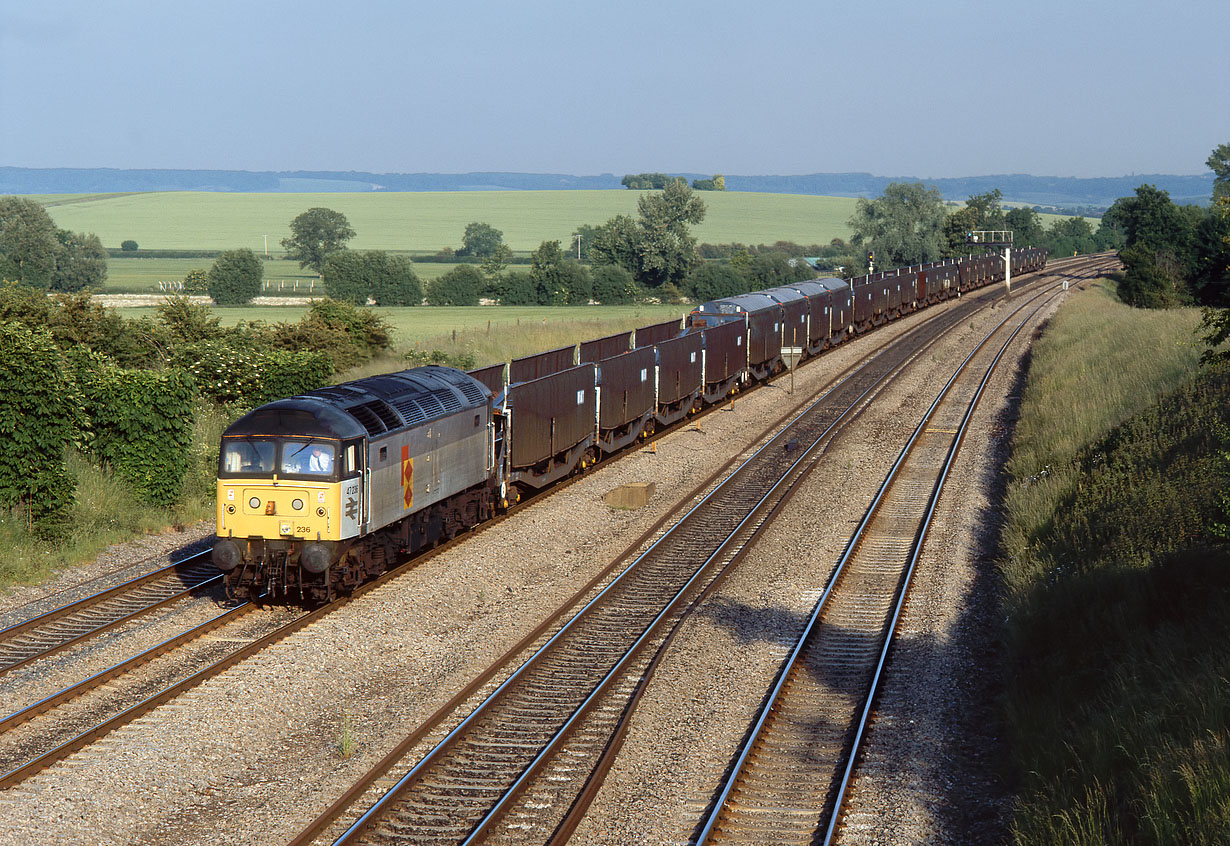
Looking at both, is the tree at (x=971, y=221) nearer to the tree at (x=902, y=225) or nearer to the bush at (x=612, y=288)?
the tree at (x=902, y=225)

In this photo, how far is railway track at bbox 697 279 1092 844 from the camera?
433 inches

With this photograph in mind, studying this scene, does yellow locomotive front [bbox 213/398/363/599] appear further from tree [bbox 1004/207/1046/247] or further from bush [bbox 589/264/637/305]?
tree [bbox 1004/207/1046/247]

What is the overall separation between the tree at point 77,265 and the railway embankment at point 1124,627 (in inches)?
3693

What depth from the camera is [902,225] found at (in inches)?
4783

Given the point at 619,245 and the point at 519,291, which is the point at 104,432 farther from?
the point at 619,245

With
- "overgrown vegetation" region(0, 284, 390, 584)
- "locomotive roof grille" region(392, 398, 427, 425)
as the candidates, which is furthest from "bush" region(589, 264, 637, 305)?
"locomotive roof grille" region(392, 398, 427, 425)

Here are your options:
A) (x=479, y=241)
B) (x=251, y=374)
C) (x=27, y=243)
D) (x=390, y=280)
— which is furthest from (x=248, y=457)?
(x=479, y=241)

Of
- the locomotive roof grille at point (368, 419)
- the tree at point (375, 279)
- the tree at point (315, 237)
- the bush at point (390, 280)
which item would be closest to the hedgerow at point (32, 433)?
the locomotive roof grille at point (368, 419)

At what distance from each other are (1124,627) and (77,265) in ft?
340

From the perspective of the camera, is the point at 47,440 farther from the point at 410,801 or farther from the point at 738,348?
the point at 738,348

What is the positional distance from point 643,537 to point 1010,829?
40.1 feet

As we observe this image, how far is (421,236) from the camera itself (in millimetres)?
190875

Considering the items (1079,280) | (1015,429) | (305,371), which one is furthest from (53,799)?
(1079,280)

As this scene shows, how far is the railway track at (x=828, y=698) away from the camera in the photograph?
1101 centimetres
